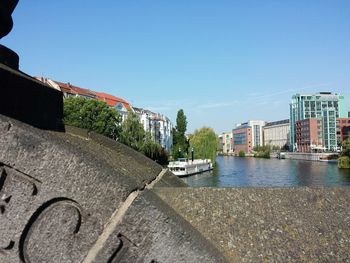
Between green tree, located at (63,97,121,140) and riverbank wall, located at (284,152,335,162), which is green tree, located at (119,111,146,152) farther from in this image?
riverbank wall, located at (284,152,335,162)

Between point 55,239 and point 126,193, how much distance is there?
0.39 meters

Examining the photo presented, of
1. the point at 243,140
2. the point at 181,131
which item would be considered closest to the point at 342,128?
the point at 243,140

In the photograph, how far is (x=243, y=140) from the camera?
181 metres

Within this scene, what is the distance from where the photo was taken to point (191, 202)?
6.57 ft

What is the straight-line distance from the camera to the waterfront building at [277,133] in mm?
168250

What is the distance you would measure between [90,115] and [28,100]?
3917cm

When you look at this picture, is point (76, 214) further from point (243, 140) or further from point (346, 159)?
point (243, 140)

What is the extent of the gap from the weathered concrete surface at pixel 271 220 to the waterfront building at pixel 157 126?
7439 centimetres

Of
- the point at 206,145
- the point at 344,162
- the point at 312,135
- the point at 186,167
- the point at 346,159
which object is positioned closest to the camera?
the point at 186,167

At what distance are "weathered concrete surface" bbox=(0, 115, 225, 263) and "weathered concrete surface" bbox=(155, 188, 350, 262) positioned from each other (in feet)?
0.54

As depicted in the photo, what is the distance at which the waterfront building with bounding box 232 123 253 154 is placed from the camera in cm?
17625

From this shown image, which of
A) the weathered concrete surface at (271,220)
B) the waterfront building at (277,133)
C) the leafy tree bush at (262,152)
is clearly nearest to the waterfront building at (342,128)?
the leafy tree bush at (262,152)

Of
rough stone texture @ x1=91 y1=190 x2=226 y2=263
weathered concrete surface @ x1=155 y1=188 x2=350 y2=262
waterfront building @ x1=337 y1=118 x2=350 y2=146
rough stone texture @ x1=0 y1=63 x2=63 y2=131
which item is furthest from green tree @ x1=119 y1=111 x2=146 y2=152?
waterfront building @ x1=337 y1=118 x2=350 y2=146

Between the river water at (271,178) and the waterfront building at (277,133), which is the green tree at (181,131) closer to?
the river water at (271,178)
